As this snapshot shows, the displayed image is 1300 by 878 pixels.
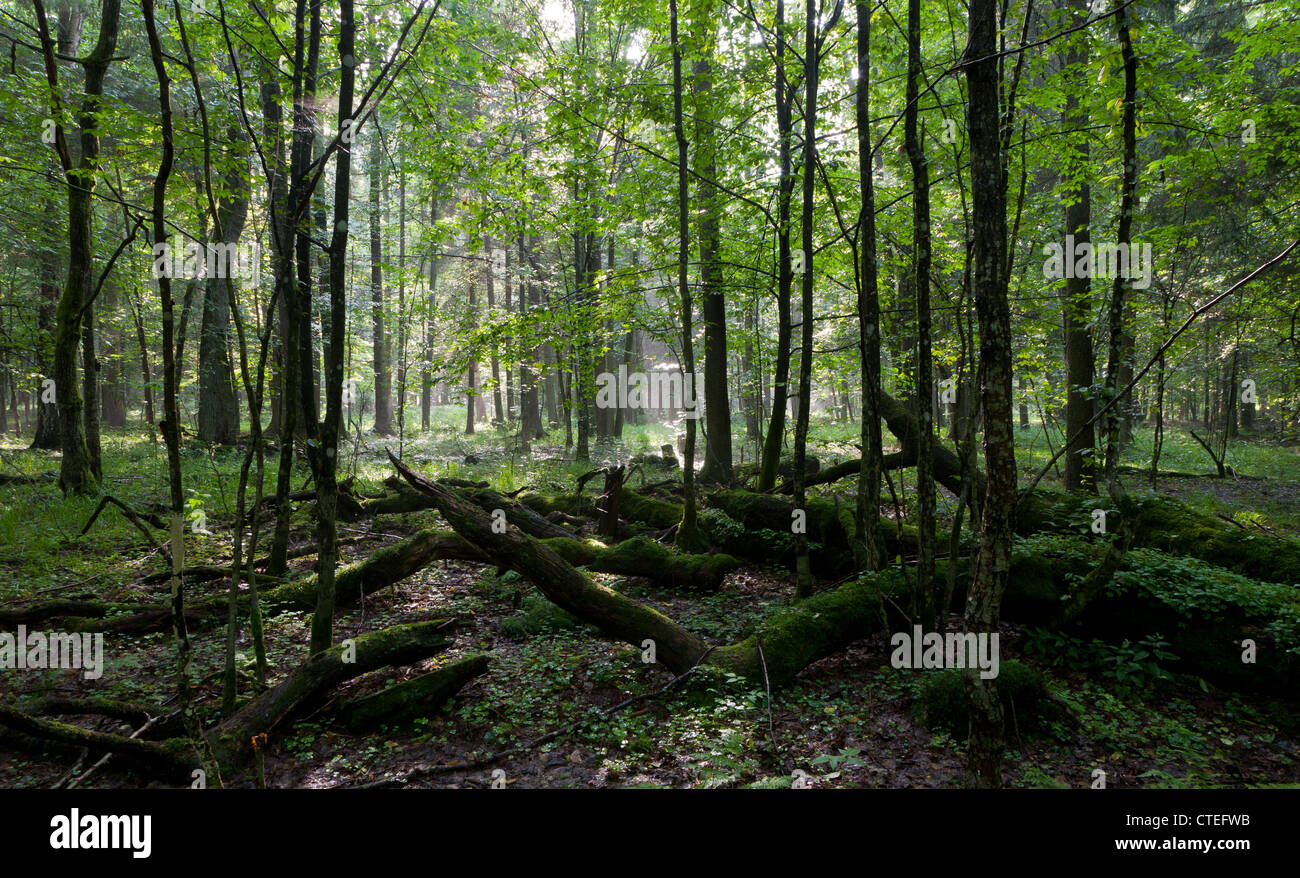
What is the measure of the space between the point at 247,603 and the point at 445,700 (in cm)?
283

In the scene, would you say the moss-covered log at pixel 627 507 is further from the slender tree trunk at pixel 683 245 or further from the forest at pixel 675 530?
the slender tree trunk at pixel 683 245

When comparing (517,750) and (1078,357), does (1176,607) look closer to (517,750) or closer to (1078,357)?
(517,750)

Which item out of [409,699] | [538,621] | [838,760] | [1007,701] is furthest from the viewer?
[538,621]

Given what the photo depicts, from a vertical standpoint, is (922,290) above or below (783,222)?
below

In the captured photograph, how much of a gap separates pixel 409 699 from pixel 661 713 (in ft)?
6.61

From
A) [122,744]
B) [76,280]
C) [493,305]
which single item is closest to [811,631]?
[122,744]

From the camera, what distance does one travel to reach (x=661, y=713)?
187 inches

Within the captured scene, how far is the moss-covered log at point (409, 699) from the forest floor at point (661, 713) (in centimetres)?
10

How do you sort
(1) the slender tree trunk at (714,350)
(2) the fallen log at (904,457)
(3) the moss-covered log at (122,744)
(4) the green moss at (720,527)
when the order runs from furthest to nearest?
(1) the slender tree trunk at (714,350) < (4) the green moss at (720,527) < (2) the fallen log at (904,457) < (3) the moss-covered log at (122,744)

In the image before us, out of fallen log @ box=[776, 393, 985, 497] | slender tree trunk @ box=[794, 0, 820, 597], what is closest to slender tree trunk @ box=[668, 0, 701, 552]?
slender tree trunk @ box=[794, 0, 820, 597]

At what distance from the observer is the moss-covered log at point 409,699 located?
453 cm

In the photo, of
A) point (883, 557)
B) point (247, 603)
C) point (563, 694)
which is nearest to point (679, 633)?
point (563, 694)

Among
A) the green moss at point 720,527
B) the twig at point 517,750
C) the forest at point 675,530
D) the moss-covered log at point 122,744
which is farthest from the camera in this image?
the green moss at point 720,527

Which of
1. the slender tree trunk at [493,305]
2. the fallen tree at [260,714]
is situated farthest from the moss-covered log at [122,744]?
the slender tree trunk at [493,305]
